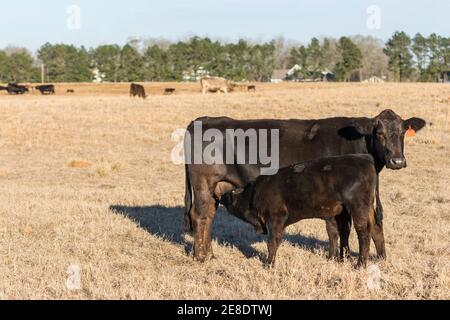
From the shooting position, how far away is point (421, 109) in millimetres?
27500

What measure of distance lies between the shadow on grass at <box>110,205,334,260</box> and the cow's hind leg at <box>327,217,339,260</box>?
15.0 inches

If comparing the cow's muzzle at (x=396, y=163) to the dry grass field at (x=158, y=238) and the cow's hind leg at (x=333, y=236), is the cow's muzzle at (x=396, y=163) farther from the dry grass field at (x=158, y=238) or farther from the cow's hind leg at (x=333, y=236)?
the dry grass field at (x=158, y=238)

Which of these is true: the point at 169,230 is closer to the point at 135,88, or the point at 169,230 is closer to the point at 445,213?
the point at 445,213

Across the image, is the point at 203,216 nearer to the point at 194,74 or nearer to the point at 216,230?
the point at 216,230

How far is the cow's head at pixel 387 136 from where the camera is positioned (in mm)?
7219

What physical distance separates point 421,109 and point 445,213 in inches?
724

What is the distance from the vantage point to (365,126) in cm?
749

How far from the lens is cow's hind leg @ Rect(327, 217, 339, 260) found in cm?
755

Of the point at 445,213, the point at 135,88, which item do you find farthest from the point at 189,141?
the point at 135,88

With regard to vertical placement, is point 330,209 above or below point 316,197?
below

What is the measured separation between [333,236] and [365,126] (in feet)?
4.75

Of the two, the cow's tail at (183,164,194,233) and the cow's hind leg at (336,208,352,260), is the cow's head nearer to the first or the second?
the cow's hind leg at (336,208,352,260)

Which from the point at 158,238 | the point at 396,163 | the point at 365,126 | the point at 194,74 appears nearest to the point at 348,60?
the point at 194,74

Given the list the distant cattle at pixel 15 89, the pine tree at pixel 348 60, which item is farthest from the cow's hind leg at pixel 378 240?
the pine tree at pixel 348 60
